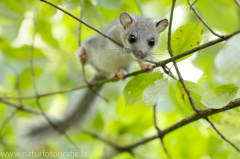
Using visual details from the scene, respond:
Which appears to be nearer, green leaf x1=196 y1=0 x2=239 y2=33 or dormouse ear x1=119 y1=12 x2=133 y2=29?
green leaf x1=196 y1=0 x2=239 y2=33

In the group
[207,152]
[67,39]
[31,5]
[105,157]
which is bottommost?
[207,152]

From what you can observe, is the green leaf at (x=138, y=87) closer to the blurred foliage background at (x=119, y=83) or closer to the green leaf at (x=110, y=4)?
the blurred foliage background at (x=119, y=83)

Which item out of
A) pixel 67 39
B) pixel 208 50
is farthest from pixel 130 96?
pixel 67 39

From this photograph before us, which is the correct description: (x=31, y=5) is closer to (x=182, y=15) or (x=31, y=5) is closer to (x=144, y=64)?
(x=144, y=64)

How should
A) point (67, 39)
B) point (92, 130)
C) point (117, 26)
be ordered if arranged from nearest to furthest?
point (117, 26)
point (92, 130)
point (67, 39)

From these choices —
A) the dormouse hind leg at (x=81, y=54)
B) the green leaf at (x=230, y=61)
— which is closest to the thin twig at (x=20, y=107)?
the dormouse hind leg at (x=81, y=54)

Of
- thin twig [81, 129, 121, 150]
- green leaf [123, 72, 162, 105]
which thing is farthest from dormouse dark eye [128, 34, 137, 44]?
thin twig [81, 129, 121, 150]

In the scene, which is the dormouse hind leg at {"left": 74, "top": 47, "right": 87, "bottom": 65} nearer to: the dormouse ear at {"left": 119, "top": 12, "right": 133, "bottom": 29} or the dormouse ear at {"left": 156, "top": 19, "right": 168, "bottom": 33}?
the dormouse ear at {"left": 119, "top": 12, "right": 133, "bottom": 29}
